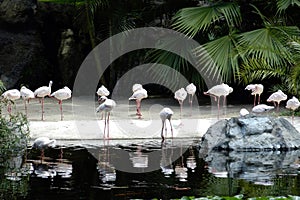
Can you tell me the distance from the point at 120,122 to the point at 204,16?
3.18 meters

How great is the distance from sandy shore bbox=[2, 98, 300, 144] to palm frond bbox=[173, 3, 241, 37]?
150cm

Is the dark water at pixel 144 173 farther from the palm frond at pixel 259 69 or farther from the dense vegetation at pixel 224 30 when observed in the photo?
the dense vegetation at pixel 224 30

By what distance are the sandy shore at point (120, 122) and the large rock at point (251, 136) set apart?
37.6 inches

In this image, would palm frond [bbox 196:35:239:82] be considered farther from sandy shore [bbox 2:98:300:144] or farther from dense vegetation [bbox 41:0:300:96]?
sandy shore [bbox 2:98:300:144]

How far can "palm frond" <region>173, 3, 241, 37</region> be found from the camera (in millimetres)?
13234

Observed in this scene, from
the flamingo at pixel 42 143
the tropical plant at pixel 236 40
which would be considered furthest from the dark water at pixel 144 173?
the tropical plant at pixel 236 40

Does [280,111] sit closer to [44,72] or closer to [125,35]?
[125,35]

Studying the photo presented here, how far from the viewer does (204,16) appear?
43.8ft

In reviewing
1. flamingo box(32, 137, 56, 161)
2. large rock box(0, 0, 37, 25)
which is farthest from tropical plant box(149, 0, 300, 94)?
large rock box(0, 0, 37, 25)

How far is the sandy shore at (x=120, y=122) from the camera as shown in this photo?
34.8 ft

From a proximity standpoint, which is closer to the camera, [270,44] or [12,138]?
[12,138]

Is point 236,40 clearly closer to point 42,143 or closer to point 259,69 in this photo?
point 259,69

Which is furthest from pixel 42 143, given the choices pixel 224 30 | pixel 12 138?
pixel 224 30

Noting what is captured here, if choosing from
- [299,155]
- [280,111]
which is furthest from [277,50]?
→ [299,155]
